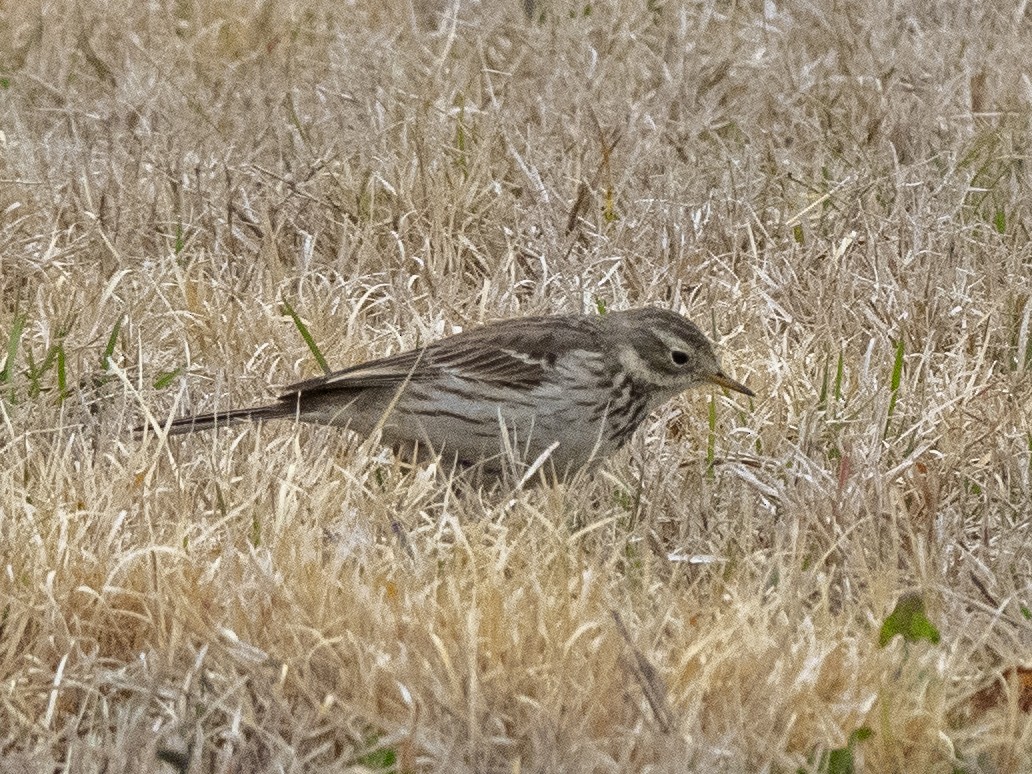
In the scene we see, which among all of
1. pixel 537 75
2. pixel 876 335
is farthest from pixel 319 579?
pixel 537 75

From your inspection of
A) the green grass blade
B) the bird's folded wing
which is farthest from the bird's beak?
the green grass blade

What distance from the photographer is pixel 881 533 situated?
16.1 ft

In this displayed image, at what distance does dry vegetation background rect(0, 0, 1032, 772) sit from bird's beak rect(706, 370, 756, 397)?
5.3 inches

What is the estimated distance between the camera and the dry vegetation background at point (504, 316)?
3.89m

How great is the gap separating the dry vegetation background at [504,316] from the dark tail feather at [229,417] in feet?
0.32

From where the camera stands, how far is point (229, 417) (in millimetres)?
5668

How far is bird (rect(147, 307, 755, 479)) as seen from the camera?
18.5 feet

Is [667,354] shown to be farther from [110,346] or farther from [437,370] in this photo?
[110,346]

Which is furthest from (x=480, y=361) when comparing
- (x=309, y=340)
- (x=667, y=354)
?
(x=309, y=340)

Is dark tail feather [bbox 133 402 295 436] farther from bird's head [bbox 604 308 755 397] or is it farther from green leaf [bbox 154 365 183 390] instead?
bird's head [bbox 604 308 755 397]

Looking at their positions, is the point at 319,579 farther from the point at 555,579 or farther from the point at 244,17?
the point at 244,17

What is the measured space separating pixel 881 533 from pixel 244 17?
17.9 ft

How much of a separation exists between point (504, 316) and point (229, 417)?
1447 mm

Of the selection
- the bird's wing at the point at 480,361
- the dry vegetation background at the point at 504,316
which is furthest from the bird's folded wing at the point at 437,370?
the dry vegetation background at the point at 504,316
